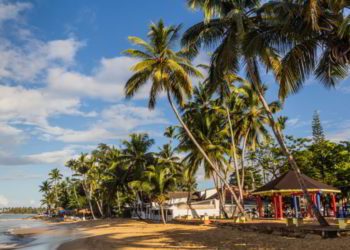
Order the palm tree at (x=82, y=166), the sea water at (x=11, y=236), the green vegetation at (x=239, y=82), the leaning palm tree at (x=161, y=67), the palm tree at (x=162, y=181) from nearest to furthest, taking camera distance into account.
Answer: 1. the green vegetation at (x=239, y=82)
2. the leaning palm tree at (x=161, y=67)
3. the sea water at (x=11, y=236)
4. the palm tree at (x=162, y=181)
5. the palm tree at (x=82, y=166)

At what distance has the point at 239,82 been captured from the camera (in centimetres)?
3272

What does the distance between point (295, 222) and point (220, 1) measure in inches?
478

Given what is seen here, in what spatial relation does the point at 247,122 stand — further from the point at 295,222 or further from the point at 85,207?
the point at 85,207

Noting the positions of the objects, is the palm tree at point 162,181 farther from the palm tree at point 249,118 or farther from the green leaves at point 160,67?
the green leaves at point 160,67

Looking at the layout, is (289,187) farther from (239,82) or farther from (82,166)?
(82,166)

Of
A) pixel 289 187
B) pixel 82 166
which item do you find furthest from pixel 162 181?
pixel 82 166

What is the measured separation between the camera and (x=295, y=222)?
66.0 feet

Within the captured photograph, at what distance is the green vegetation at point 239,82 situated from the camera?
548 inches

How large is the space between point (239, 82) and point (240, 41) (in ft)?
51.6

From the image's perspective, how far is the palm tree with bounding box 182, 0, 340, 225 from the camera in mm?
15891

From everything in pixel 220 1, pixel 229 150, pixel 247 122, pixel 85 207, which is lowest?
pixel 85 207

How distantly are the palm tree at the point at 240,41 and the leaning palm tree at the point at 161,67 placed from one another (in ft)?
11.7

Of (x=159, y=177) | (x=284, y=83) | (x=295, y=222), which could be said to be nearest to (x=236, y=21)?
(x=284, y=83)

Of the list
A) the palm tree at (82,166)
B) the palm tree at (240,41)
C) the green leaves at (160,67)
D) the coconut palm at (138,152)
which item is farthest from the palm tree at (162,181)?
the palm tree at (82,166)
